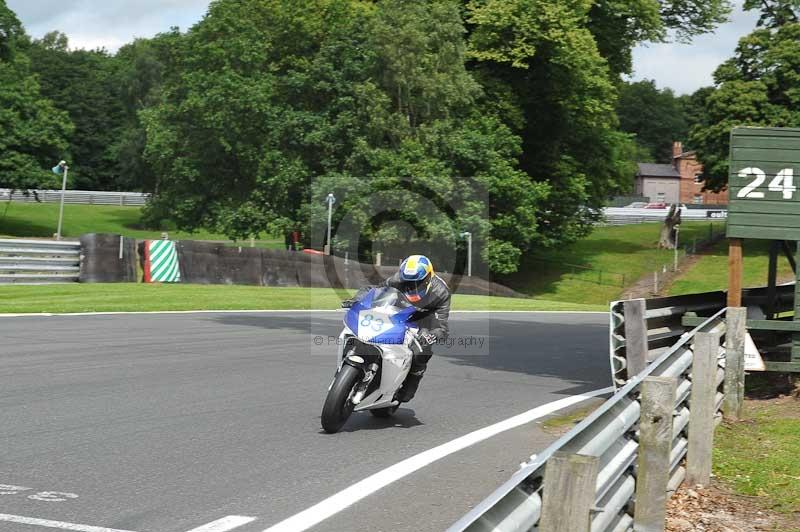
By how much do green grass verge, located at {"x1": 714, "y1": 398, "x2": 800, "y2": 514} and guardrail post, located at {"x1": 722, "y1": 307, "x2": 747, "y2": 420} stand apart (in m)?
0.18

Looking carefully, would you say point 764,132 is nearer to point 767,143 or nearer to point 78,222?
point 767,143

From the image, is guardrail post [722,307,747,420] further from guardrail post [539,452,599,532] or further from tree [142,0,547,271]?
tree [142,0,547,271]

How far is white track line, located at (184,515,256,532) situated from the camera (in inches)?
222

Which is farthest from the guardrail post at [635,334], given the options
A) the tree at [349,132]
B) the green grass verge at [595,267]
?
the green grass verge at [595,267]

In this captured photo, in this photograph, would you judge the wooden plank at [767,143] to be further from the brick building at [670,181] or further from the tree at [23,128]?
the brick building at [670,181]

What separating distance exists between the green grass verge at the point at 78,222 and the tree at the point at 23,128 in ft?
19.3

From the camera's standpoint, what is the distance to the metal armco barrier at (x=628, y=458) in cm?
358

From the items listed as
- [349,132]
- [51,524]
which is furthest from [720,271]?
[51,524]

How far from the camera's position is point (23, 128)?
197 feet

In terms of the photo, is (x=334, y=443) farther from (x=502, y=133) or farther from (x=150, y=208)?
(x=150, y=208)

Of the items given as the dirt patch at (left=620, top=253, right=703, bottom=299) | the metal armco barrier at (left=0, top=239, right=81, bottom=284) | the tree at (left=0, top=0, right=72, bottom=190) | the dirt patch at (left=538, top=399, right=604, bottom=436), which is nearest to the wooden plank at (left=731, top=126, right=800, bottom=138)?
the dirt patch at (left=538, top=399, right=604, bottom=436)

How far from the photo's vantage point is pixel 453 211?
47125 mm

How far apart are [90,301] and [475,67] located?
29.5 meters

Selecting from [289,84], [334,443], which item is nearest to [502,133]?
[289,84]
